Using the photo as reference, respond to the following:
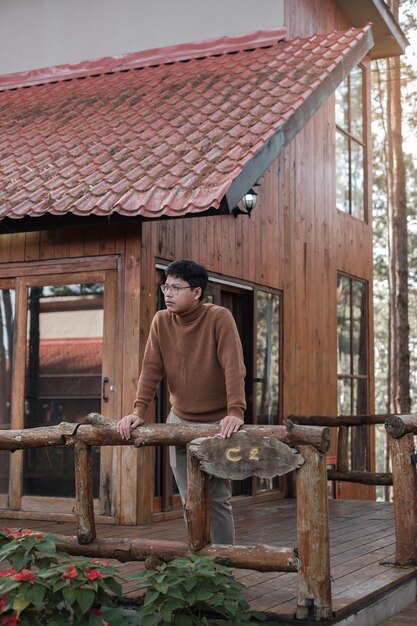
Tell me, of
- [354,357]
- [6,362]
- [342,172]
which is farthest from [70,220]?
[354,357]

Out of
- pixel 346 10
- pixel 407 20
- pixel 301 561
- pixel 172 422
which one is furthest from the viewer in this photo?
pixel 407 20

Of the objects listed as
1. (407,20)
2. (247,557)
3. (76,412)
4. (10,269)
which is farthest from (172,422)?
(407,20)

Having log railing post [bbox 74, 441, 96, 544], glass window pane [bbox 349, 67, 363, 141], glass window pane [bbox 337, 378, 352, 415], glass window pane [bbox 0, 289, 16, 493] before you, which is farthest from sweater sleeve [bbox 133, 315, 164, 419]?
Answer: glass window pane [bbox 349, 67, 363, 141]

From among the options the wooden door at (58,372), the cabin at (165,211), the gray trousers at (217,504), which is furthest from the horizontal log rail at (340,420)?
the gray trousers at (217,504)

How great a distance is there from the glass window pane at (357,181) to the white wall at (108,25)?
9.66 ft

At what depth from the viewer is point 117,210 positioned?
6.96 m

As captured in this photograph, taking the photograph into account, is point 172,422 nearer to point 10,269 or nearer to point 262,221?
point 10,269

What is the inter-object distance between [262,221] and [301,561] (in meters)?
5.85

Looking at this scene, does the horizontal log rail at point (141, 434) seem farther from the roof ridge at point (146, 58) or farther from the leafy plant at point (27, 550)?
the roof ridge at point (146, 58)

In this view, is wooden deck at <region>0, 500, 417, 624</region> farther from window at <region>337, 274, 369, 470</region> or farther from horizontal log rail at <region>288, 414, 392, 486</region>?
window at <region>337, 274, 369, 470</region>

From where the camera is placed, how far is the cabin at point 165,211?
24.9 feet

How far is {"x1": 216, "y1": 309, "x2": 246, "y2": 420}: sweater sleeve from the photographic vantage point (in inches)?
188

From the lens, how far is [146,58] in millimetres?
10508

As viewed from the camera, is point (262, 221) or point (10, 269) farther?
point (262, 221)
